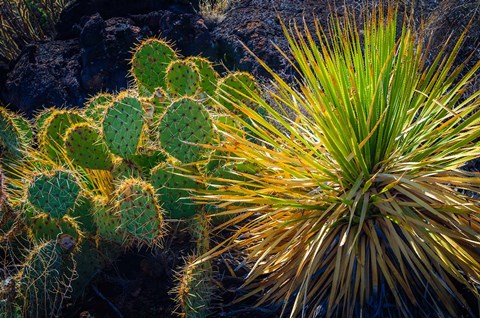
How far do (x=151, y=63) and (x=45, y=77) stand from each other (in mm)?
2486

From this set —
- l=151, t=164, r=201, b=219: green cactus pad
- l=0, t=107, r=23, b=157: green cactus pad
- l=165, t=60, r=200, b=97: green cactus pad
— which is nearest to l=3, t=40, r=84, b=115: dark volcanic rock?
l=0, t=107, r=23, b=157: green cactus pad

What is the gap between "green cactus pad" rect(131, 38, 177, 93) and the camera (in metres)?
4.35

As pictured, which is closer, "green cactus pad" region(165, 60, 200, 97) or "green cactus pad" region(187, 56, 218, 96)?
"green cactus pad" region(165, 60, 200, 97)

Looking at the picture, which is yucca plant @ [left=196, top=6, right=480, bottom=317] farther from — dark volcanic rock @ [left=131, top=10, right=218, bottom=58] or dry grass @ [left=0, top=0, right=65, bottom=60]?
dry grass @ [left=0, top=0, right=65, bottom=60]

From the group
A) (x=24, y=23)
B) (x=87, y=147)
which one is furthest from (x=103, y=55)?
(x=87, y=147)

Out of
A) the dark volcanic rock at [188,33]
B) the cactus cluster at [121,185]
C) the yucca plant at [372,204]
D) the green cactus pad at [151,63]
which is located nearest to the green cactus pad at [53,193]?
the cactus cluster at [121,185]

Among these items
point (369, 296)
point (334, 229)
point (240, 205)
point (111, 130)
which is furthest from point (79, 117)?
point (369, 296)

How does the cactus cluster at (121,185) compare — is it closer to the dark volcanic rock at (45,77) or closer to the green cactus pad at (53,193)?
the green cactus pad at (53,193)

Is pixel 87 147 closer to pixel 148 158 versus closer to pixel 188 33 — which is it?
pixel 148 158

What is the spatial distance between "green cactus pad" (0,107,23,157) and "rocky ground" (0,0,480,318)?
1115 mm

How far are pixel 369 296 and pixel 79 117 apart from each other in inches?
93.6

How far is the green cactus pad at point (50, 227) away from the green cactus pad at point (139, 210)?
0.52 metres

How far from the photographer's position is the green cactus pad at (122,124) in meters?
3.56

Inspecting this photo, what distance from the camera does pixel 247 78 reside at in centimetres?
405
